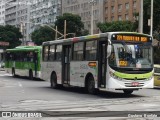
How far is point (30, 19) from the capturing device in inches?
5792

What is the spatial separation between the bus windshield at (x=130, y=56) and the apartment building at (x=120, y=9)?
2938 inches

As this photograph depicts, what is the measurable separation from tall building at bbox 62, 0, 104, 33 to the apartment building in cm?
239

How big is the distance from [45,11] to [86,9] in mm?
24087

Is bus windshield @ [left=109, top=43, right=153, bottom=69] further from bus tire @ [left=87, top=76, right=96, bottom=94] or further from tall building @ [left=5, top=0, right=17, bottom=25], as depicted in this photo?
tall building @ [left=5, top=0, right=17, bottom=25]

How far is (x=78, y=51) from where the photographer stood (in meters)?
20.9

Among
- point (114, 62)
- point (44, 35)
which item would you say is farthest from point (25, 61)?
point (44, 35)

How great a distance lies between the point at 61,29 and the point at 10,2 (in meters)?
81.4

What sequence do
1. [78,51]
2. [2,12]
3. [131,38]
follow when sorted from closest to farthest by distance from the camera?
[131,38] → [78,51] → [2,12]

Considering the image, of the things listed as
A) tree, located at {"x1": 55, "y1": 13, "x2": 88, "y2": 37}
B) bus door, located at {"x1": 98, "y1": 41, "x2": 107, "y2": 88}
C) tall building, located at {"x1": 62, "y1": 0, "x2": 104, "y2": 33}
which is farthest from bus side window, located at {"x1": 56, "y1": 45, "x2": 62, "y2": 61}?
tall building, located at {"x1": 62, "y1": 0, "x2": 104, "y2": 33}

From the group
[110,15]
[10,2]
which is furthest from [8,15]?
[110,15]

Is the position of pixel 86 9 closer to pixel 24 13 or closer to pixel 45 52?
pixel 24 13

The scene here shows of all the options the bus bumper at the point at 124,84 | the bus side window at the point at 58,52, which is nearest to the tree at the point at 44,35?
the bus side window at the point at 58,52

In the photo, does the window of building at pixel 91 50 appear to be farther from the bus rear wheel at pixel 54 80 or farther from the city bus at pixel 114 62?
the bus rear wheel at pixel 54 80

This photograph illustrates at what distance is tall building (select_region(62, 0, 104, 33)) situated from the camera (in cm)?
10731
